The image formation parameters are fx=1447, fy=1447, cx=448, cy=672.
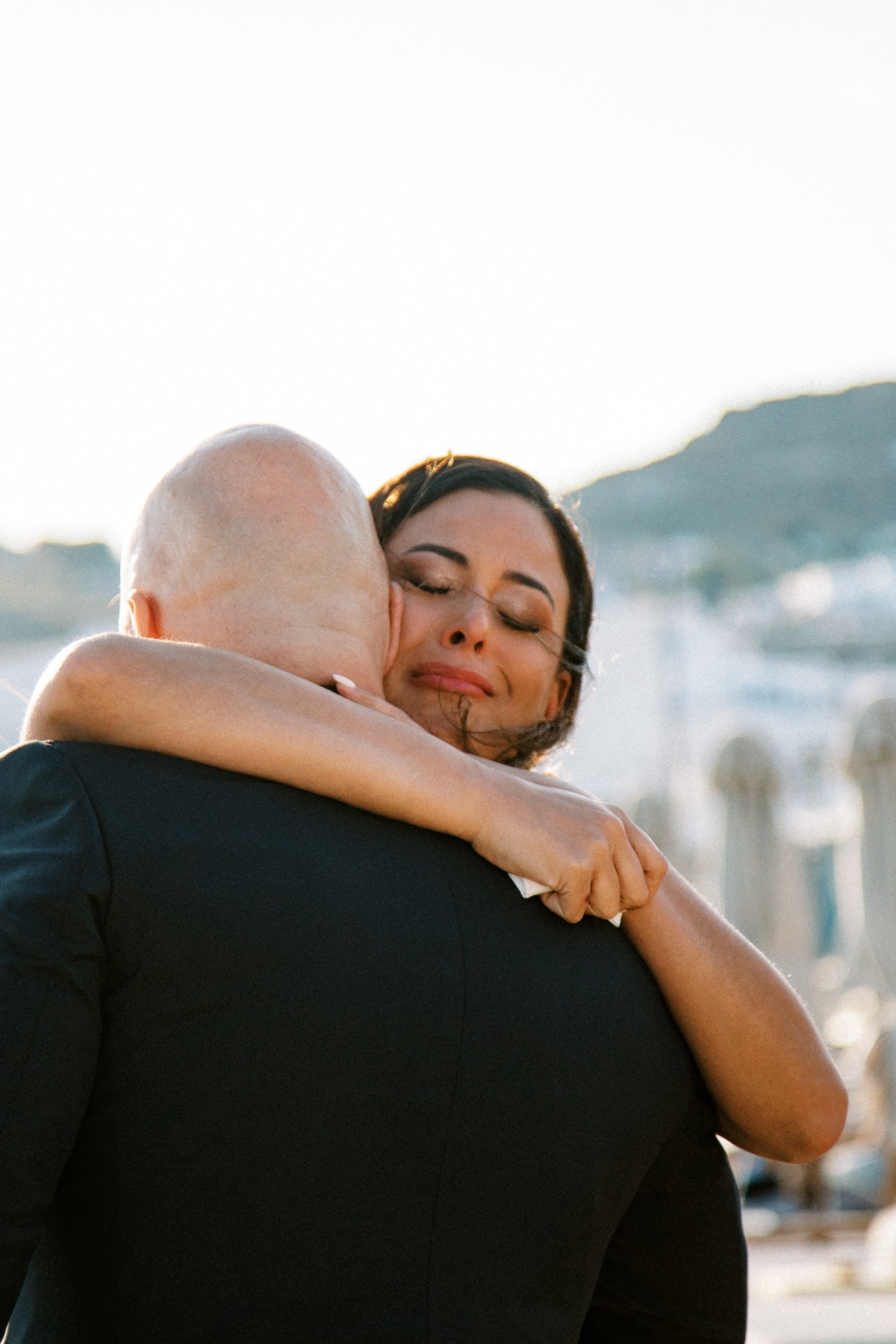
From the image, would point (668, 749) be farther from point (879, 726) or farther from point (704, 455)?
point (704, 455)

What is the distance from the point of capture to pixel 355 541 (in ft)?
5.62

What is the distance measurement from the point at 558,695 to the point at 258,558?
1.28 meters

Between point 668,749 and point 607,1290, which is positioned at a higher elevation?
point 607,1290

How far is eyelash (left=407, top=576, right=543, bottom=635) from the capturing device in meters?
2.47

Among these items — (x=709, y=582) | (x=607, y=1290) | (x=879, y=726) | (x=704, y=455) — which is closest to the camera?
(x=607, y=1290)

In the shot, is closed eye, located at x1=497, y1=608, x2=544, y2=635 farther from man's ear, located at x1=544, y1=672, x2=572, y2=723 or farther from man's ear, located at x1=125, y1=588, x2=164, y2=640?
man's ear, located at x1=125, y1=588, x2=164, y2=640

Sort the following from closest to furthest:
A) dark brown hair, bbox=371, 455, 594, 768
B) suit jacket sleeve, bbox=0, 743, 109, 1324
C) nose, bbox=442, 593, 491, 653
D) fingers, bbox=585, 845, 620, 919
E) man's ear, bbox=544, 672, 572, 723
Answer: suit jacket sleeve, bbox=0, 743, 109, 1324 < fingers, bbox=585, 845, 620, 919 < nose, bbox=442, 593, 491, 653 < dark brown hair, bbox=371, 455, 594, 768 < man's ear, bbox=544, 672, 572, 723

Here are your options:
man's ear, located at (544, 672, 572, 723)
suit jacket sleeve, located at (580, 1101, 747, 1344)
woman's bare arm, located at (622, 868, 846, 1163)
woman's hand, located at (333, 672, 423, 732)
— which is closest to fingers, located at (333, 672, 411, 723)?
woman's hand, located at (333, 672, 423, 732)

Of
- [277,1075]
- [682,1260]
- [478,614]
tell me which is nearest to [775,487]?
[478,614]

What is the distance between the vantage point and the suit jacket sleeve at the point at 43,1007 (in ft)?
3.98

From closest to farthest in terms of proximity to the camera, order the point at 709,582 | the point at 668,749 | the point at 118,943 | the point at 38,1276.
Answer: the point at 118,943 → the point at 38,1276 → the point at 668,749 → the point at 709,582

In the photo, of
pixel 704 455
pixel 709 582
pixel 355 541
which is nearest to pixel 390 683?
pixel 355 541

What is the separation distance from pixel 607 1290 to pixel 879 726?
703 centimetres

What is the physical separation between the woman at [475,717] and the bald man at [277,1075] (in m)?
0.05
